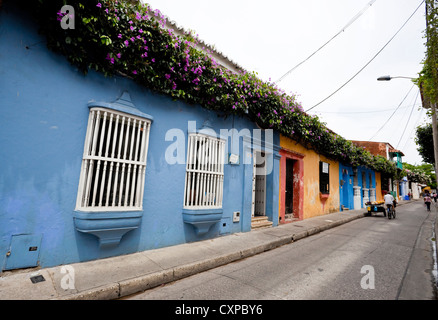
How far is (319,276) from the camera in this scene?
11.7 feet

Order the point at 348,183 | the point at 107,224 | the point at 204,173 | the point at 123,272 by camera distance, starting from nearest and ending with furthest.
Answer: the point at 123,272, the point at 107,224, the point at 204,173, the point at 348,183

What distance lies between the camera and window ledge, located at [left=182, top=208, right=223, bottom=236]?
479 centimetres

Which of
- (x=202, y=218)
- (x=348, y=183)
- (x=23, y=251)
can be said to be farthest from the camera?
(x=348, y=183)

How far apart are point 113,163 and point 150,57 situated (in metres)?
2.32

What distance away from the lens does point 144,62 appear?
13.4 feet

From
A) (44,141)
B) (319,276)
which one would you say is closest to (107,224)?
(44,141)

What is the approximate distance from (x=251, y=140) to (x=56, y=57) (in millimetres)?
5217

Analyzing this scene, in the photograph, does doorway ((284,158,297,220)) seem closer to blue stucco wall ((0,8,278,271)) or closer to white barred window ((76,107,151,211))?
blue stucco wall ((0,8,278,271))

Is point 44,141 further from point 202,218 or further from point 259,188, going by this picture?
point 259,188

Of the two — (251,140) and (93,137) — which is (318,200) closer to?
(251,140)

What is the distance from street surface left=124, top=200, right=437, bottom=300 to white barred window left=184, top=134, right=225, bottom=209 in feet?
5.38

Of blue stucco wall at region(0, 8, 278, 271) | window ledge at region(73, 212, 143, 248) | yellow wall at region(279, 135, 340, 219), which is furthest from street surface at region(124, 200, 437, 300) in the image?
yellow wall at region(279, 135, 340, 219)

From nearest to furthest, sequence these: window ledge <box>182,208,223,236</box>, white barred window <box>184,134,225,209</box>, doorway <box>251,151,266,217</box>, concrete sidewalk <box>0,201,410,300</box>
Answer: concrete sidewalk <box>0,201,410,300</box> → window ledge <box>182,208,223,236</box> → white barred window <box>184,134,225,209</box> → doorway <box>251,151,266,217</box>
